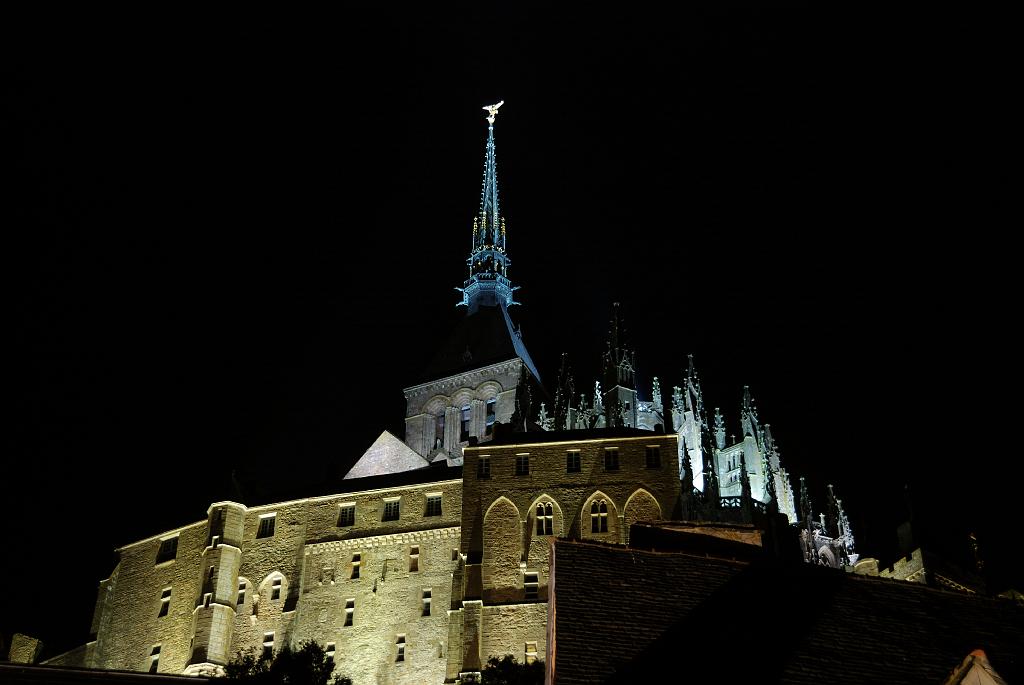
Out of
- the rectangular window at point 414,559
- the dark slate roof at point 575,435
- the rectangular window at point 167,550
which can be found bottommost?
the rectangular window at point 414,559

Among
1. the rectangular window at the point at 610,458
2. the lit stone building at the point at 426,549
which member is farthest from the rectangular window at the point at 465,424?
the rectangular window at the point at 610,458

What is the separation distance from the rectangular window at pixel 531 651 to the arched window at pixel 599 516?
5.63 metres

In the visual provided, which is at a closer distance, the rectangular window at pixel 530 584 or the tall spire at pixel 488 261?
the rectangular window at pixel 530 584

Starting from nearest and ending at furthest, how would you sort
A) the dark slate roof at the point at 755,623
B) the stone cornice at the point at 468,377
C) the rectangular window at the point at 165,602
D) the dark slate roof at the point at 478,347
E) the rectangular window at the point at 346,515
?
the dark slate roof at the point at 755,623 → the rectangular window at the point at 346,515 → the rectangular window at the point at 165,602 → the stone cornice at the point at 468,377 → the dark slate roof at the point at 478,347

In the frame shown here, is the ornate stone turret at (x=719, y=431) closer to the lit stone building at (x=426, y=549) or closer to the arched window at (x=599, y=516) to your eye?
the lit stone building at (x=426, y=549)

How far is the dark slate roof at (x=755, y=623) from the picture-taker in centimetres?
1228

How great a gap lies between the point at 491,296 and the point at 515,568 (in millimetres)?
44860

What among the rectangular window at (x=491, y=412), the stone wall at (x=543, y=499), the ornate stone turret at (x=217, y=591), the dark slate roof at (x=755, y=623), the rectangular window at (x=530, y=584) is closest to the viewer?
the dark slate roof at (x=755, y=623)

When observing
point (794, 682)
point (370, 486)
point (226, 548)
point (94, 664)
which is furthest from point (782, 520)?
point (794, 682)

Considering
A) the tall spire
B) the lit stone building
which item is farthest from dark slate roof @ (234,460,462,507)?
the tall spire

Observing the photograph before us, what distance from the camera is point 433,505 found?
52406 mm

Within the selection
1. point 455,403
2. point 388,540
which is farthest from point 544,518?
point 455,403

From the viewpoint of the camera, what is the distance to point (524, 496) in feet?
161

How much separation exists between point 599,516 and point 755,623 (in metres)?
34.7
